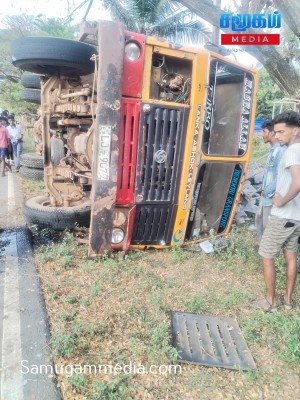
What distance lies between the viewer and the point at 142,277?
320 cm

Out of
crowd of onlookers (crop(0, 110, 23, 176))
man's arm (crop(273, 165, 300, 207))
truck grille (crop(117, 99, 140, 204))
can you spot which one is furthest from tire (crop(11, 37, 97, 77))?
crowd of onlookers (crop(0, 110, 23, 176))

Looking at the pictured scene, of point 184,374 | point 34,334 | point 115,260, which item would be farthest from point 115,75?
point 184,374

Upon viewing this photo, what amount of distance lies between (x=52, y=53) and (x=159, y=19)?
42.7 ft

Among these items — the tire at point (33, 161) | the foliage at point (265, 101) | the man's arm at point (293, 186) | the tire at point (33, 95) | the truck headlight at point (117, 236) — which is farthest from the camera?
the foliage at point (265, 101)

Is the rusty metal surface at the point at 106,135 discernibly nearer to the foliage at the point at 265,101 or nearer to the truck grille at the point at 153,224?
the truck grille at the point at 153,224

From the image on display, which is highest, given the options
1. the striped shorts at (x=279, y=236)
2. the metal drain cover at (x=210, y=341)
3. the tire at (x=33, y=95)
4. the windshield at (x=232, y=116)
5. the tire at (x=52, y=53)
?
the tire at (x=52, y=53)

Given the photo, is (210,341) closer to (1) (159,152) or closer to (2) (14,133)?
(1) (159,152)

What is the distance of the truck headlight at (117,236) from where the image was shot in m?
3.41

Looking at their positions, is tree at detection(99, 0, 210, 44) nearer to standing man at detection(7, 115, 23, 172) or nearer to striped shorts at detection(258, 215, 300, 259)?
standing man at detection(7, 115, 23, 172)

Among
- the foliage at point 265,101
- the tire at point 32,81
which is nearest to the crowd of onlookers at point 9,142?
the tire at point 32,81

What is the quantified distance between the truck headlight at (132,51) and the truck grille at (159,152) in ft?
1.58

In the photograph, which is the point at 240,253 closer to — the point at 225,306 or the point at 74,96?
the point at 225,306

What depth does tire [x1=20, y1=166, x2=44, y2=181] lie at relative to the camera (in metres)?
7.25

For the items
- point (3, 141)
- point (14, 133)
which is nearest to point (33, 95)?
point (3, 141)
